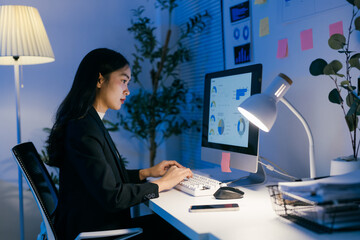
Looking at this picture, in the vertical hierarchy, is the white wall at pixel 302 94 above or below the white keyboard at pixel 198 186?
above

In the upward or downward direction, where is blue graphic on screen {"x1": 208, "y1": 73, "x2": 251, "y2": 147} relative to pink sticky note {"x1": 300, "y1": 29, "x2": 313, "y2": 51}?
downward

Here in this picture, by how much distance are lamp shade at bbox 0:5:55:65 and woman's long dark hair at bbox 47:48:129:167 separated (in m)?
0.79

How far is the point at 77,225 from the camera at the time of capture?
1.31m

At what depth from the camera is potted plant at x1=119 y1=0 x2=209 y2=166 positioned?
269 centimetres

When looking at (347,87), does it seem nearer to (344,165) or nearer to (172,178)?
(344,165)

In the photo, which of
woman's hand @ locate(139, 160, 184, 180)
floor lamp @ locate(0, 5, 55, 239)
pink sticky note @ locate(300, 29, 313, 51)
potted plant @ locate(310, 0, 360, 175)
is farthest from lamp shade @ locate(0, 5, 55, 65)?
potted plant @ locate(310, 0, 360, 175)

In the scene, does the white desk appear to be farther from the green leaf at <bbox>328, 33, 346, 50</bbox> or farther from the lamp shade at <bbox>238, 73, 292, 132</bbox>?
the green leaf at <bbox>328, 33, 346, 50</bbox>

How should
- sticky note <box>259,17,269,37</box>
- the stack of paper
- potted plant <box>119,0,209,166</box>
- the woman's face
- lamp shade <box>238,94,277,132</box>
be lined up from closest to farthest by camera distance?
the stack of paper → lamp shade <box>238,94,277,132</box> → the woman's face → sticky note <box>259,17,269,37</box> → potted plant <box>119,0,209,166</box>

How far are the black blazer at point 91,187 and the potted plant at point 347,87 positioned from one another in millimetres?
694

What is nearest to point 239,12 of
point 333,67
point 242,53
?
point 242,53

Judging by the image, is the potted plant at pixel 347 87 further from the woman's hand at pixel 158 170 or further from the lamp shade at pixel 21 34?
the lamp shade at pixel 21 34

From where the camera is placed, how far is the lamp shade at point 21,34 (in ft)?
6.72

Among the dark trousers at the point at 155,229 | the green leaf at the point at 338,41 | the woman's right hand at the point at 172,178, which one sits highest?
the green leaf at the point at 338,41

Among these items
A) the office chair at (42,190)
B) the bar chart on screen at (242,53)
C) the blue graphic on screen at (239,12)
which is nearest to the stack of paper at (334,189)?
the office chair at (42,190)
